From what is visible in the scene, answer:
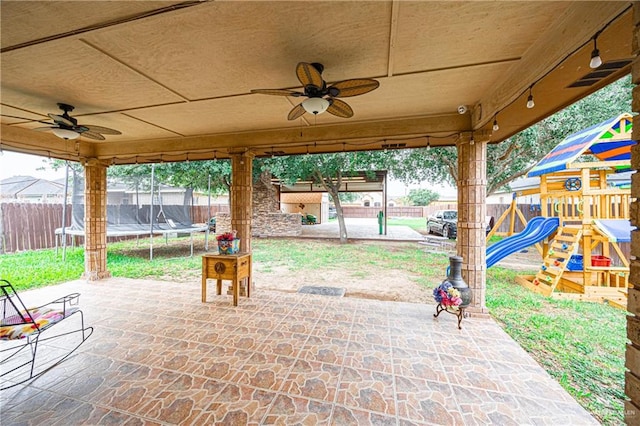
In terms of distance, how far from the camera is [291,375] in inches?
83.1

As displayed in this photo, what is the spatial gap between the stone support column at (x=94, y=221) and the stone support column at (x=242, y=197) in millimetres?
2811

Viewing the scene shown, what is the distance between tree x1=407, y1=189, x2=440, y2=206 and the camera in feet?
112

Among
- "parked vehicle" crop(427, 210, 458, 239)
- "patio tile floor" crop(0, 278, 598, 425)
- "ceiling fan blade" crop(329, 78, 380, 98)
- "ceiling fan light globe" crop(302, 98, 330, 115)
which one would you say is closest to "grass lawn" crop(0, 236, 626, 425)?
"patio tile floor" crop(0, 278, 598, 425)

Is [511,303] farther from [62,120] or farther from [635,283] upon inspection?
[62,120]

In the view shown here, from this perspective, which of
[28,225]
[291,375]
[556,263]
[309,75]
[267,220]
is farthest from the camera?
[267,220]

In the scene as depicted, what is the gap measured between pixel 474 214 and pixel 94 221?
631 cm

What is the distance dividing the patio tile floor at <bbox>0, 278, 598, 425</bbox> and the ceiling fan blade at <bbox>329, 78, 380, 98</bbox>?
2308mm

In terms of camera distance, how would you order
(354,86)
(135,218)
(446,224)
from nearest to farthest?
(354,86), (135,218), (446,224)

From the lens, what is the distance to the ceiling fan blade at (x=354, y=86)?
6.19 feet

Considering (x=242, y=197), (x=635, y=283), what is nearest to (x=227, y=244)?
(x=242, y=197)

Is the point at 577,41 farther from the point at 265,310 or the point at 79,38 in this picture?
the point at 265,310

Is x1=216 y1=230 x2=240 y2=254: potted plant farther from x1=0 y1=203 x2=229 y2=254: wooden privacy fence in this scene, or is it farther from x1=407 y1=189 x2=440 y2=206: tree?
x1=407 y1=189 x2=440 y2=206: tree

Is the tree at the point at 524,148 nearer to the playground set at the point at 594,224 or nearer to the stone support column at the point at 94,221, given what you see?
the playground set at the point at 594,224

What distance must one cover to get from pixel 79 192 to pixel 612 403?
390 inches
